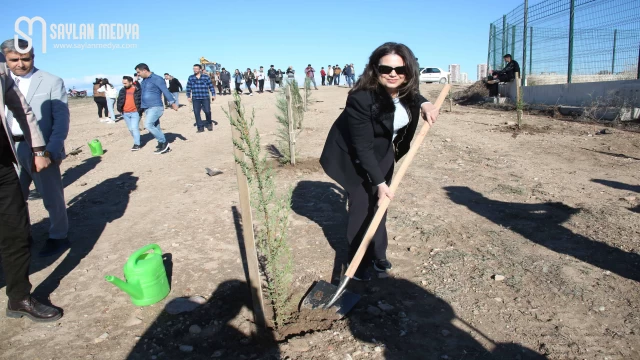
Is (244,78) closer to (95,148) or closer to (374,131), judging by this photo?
(95,148)

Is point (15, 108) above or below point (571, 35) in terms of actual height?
below

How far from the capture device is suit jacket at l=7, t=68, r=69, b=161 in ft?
10.5

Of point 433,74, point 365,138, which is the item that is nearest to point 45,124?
point 365,138

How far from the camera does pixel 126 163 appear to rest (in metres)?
7.61

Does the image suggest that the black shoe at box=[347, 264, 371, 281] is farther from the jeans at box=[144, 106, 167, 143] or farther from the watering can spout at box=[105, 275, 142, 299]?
the jeans at box=[144, 106, 167, 143]

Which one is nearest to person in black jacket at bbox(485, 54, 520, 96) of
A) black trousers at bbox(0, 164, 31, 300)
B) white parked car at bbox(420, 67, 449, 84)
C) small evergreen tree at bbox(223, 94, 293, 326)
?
small evergreen tree at bbox(223, 94, 293, 326)

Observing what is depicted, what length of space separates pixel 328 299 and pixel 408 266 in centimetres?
82

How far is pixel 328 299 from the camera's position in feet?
8.84

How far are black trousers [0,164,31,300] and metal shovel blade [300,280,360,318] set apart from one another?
5.94 ft

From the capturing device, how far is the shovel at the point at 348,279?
255 cm

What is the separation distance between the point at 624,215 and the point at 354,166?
2.93 meters

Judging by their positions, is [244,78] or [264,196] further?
[244,78]

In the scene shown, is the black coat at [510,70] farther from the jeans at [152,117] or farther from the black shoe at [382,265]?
the black shoe at [382,265]

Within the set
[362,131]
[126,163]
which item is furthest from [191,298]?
[126,163]
